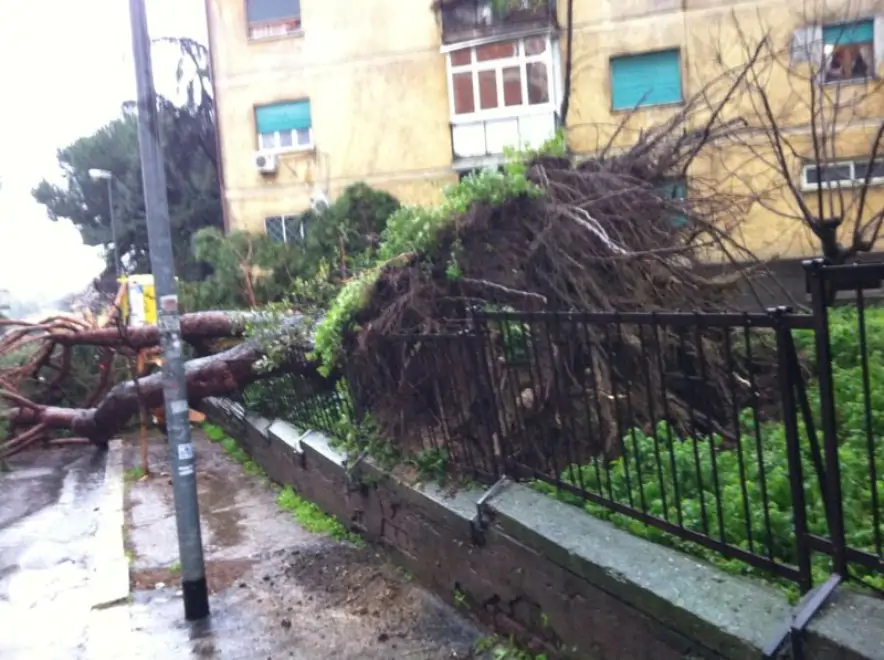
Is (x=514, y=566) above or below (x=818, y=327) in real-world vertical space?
below

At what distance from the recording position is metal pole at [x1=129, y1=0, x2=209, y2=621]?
20.0ft

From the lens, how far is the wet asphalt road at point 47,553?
19.7ft

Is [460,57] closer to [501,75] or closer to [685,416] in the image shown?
[501,75]

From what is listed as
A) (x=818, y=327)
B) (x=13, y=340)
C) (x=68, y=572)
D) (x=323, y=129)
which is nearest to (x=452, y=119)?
(x=323, y=129)

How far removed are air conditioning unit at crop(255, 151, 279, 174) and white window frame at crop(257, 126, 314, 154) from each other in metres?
0.23

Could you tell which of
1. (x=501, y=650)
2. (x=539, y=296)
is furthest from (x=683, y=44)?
(x=501, y=650)

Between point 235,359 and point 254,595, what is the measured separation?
4.24 meters

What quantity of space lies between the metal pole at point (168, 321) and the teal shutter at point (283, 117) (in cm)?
1723

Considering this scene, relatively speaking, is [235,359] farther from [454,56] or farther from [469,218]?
[454,56]

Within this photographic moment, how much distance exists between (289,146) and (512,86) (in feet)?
20.3

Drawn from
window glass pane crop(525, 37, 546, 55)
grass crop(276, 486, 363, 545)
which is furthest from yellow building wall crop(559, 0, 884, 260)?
grass crop(276, 486, 363, 545)

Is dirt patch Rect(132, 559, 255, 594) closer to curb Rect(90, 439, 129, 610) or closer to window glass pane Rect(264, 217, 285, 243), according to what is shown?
curb Rect(90, 439, 129, 610)

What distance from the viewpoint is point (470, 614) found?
5305mm

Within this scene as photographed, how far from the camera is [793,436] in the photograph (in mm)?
3312
